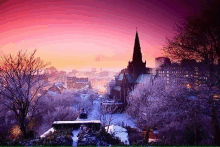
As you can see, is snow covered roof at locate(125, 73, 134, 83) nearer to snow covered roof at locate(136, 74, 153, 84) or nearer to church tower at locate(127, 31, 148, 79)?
church tower at locate(127, 31, 148, 79)

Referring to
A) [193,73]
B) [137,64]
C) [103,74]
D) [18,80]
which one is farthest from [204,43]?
[103,74]

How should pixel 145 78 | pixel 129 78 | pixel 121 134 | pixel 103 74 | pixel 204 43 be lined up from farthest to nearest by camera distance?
pixel 103 74 → pixel 129 78 → pixel 145 78 → pixel 121 134 → pixel 204 43

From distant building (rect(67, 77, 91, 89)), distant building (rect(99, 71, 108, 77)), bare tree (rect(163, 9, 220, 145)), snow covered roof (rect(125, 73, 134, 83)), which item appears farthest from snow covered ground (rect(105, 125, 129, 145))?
distant building (rect(99, 71, 108, 77))

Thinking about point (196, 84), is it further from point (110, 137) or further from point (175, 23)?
point (110, 137)

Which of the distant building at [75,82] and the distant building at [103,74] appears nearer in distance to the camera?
the distant building at [75,82]

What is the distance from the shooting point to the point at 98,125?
28.8 ft

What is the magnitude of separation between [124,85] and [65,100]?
60.1 feet

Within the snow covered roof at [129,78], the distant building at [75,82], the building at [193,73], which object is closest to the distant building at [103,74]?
the distant building at [75,82]

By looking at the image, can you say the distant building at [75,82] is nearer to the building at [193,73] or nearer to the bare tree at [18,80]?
the bare tree at [18,80]

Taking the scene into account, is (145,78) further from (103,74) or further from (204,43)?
(103,74)

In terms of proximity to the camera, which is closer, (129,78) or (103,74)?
(129,78)

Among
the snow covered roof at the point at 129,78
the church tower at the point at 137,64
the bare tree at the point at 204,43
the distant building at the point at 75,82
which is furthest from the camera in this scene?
the distant building at the point at 75,82

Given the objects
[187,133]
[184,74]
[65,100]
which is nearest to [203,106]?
[184,74]

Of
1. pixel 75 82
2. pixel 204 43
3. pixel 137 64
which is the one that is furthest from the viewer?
pixel 75 82
